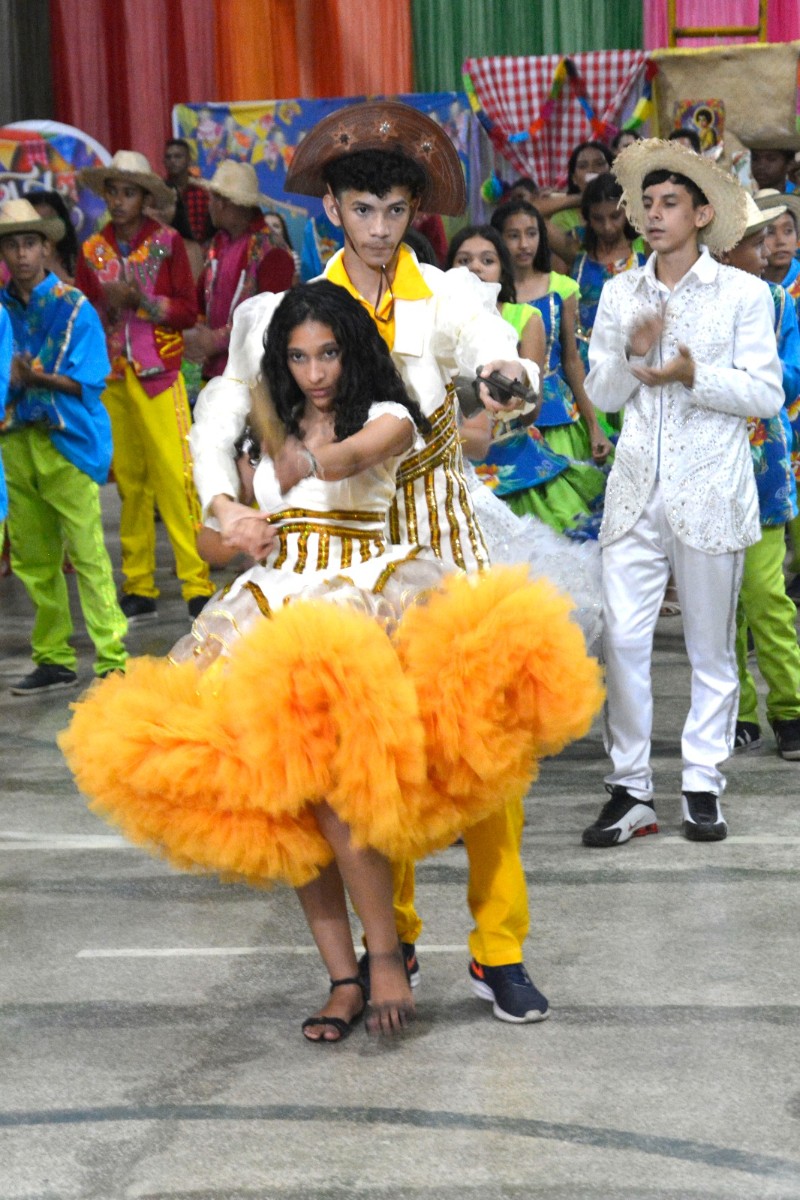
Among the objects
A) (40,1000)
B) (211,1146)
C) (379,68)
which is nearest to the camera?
(211,1146)

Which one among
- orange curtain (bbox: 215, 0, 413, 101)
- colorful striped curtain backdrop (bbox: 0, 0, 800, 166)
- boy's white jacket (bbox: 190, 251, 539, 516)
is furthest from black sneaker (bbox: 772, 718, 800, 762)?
orange curtain (bbox: 215, 0, 413, 101)

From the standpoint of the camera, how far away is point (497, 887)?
3.28 m

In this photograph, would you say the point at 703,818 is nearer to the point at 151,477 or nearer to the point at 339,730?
the point at 339,730

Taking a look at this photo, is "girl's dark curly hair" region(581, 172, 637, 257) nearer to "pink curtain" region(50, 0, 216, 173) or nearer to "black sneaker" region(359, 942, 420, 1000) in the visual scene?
"black sneaker" region(359, 942, 420, 1000)

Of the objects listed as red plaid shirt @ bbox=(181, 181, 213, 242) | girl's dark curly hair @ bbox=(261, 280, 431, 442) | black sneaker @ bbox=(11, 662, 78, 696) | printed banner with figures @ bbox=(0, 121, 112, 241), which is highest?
printed banner with figures @ bbox=(0, 121, 112, 241)

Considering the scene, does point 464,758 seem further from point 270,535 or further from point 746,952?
point 746,952

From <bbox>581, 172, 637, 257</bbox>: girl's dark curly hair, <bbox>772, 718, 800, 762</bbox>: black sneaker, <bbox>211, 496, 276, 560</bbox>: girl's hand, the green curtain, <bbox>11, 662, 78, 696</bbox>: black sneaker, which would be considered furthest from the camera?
the green curtain

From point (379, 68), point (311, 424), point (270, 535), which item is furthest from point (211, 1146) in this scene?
point (379, 68)

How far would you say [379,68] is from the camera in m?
12.7

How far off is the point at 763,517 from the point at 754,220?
85 centimetres

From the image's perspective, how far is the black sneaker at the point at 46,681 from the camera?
6.66 m

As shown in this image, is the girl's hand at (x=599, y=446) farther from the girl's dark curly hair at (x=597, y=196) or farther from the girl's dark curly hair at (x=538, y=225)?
the girl's dark curly hair at (x=597, y=196)

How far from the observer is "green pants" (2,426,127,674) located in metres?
6.53

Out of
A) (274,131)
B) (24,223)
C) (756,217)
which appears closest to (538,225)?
(756,217)
